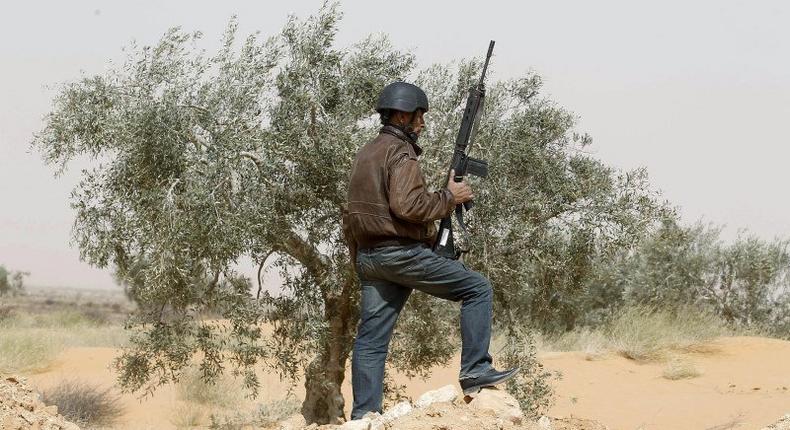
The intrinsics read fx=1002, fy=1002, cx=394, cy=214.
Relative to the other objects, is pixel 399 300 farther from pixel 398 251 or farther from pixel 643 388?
pixel 643 388

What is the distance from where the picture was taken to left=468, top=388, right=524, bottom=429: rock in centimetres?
629

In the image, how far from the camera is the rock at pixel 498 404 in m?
6.29

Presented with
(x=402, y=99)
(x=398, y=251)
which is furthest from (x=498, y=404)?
(x=402, y=99)

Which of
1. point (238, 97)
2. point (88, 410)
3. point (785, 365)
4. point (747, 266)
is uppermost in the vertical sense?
point (238, 97)

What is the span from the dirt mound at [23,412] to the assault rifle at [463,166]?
310 cm

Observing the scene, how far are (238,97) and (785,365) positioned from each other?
1264 centimetres

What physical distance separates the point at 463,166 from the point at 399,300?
3.33 ft

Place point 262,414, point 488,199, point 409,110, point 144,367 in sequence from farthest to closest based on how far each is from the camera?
point 262,414
point 144,367
point 488,199
point 409,110

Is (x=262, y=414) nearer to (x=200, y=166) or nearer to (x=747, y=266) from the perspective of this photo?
(x=200, y=166)

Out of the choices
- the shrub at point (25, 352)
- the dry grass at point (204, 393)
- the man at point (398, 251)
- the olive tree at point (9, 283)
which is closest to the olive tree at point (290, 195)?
the man at point (398, 251)

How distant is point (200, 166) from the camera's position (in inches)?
358

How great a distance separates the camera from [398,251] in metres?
6.33

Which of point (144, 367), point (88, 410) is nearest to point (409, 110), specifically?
point (144, 367)

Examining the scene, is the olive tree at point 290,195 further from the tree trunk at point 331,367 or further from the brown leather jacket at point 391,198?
the brown leather jacket at point 391,198
